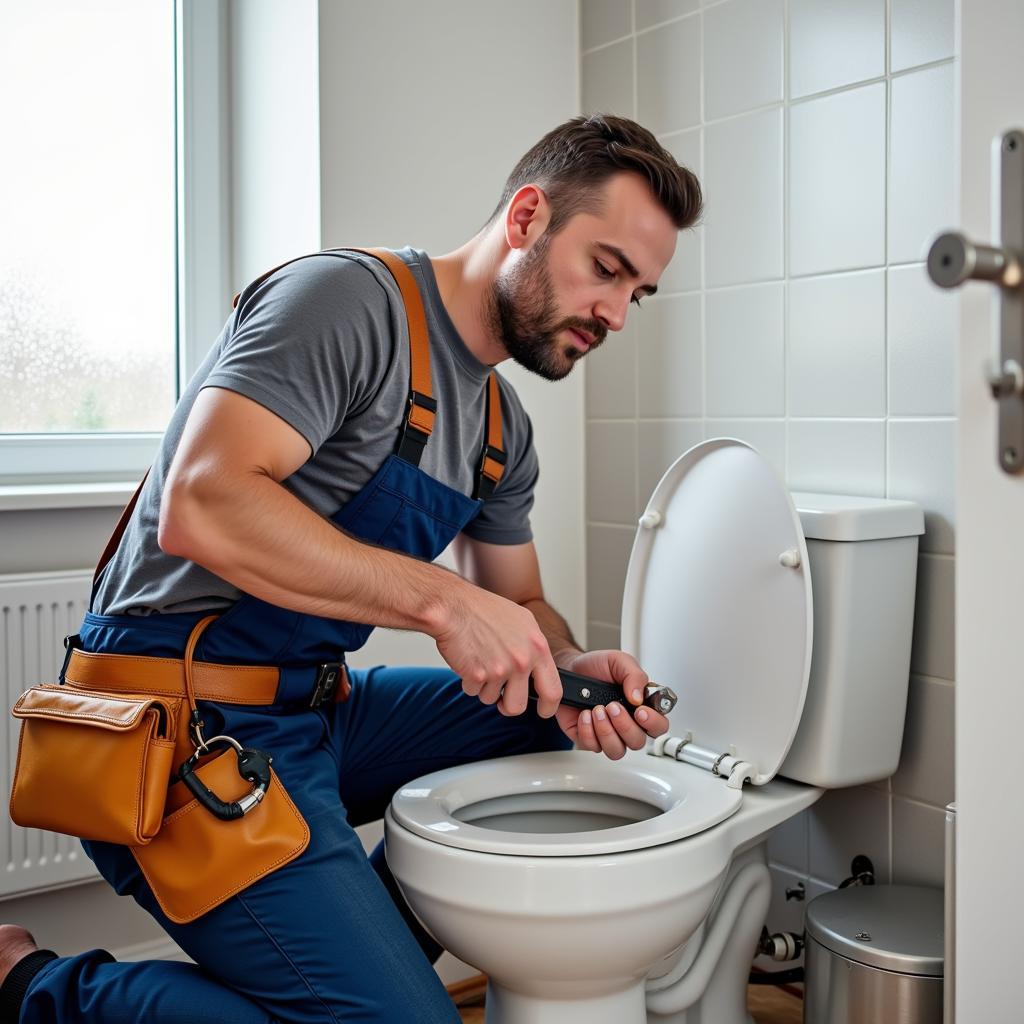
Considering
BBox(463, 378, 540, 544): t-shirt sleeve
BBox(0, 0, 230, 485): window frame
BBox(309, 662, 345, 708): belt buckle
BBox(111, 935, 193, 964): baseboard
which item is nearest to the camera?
BBox(309, 662, 345, 708): belt buckle

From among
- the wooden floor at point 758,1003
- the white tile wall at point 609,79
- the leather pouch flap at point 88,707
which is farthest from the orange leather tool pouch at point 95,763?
the white tile wall at point 609,79

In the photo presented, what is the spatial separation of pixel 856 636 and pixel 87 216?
4.38ft

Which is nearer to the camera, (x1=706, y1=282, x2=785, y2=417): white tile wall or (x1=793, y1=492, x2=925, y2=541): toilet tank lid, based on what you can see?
(x1=793, y1=492, x2=925, y2=541): toilet tank lid

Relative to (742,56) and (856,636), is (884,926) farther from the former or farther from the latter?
(742,56)

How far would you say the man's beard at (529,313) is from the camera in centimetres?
131

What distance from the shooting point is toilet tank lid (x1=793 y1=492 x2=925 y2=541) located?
140cm

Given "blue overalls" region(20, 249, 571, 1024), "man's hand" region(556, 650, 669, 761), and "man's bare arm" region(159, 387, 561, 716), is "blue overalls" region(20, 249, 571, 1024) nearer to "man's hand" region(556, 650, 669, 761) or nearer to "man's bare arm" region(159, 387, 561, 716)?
"man's bare arm" region(159, 387, 561, 716)

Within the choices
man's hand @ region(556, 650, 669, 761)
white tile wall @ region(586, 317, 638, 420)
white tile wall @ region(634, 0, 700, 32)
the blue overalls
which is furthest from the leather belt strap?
white tile wall @ region(634, 0, 700, 32)

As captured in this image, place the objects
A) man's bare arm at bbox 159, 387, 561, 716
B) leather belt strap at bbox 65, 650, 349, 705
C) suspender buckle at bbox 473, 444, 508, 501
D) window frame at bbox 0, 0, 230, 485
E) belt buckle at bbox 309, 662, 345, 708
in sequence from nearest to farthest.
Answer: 1. man's bare arm at bbox 159, 387, 561, 716
2. leather belt strap at bbox 65, 650, 349, 705
3. belt buckle at bbox 309, 662, 345, 708
4. suspender buckle at bbox 473, 444, 508, 501
5. window frame at bbox 0, 0, 230, 485

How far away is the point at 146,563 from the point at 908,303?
3.23ft

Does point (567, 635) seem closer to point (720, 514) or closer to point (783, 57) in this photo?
point (720, 514)

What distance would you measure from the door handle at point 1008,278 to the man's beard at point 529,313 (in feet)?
2.01

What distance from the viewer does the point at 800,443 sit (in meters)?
1.65

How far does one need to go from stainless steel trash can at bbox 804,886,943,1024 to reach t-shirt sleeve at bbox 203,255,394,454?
0.85 m
